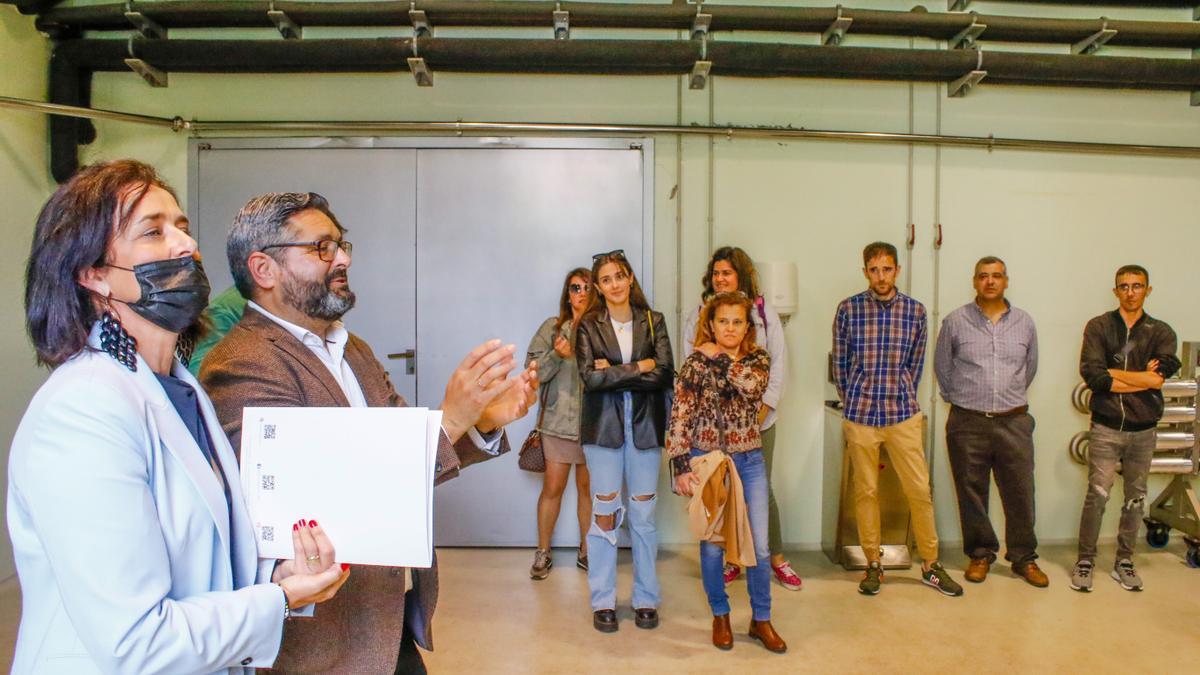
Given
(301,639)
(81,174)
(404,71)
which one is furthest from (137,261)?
(404,71)

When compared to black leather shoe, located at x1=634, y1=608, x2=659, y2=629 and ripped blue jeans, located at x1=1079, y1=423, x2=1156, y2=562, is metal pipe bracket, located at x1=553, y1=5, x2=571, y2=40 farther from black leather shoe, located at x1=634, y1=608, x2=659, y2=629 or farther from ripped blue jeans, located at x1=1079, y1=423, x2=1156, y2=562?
ripped blue jeans, located at x1=1079, y1=423, x2=1156, y2=562

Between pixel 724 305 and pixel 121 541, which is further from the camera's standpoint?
pixel 724 305

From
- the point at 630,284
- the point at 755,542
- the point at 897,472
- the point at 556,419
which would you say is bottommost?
the point at 755,542

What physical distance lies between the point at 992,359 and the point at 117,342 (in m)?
4.12

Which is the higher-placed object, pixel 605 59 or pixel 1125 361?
pixel 605 59

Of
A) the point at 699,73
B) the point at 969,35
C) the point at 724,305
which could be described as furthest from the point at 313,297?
the point at 969,35

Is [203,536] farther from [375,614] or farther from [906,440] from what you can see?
[906,440]

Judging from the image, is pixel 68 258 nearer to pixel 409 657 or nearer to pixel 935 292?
pixel 409 657

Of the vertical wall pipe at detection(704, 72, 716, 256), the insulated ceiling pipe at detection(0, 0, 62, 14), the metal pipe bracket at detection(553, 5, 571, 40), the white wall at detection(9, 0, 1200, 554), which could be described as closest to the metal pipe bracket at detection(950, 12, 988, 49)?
the white wall at detection(9, 0, 1200, 554)

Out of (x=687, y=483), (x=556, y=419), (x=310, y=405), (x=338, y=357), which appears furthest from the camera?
(x=556, y=419)

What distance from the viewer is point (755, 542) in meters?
3.10

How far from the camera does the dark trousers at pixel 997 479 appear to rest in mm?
4059

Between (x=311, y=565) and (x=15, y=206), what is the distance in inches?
156

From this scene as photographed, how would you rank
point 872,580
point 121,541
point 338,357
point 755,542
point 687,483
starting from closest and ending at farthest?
point 121,541, point 338,357, point 687,483, point 755,542, point 872,580
